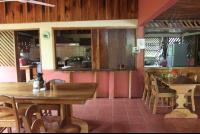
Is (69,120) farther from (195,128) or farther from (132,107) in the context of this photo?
(195,128)

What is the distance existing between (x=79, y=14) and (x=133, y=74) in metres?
2.42

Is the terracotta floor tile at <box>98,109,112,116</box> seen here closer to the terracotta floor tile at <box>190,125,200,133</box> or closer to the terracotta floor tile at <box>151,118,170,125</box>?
the terracotta floor tile at <box>151,118,170,125</box>

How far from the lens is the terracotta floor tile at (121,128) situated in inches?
106

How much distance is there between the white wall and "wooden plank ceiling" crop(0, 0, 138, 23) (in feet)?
0.38

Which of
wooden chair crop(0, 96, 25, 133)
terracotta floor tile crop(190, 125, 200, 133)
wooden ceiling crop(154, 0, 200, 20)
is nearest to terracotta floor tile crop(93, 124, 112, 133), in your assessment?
wooden chair crop(0, 96, 25, 133)

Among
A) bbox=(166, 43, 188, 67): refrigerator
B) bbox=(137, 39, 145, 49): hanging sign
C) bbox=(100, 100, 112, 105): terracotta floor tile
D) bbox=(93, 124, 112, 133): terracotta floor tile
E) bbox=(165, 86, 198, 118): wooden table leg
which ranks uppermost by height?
bbox=(137, 39, 145, 49): hanging sign

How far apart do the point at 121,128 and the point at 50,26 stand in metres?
3.51

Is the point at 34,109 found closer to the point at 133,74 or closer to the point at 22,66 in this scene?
the point at 133,74

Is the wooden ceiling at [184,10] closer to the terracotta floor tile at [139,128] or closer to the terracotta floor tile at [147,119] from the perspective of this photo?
the terracotta floor tile at [147,119]

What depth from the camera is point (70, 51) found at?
9.13 meters

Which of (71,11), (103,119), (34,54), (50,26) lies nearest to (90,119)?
(103,119)

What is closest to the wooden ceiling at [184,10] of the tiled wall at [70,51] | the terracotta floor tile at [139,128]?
the terracotta floor tile at [139,128]

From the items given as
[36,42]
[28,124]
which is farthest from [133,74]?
[36,42]

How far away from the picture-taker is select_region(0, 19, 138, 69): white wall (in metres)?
4.45
